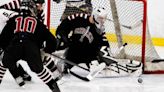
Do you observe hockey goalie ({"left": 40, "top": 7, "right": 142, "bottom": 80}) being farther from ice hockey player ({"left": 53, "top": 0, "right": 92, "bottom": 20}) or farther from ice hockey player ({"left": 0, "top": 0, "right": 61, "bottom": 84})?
ice hockey player ({"left": 0, "top": 0, "right": 61, "bottom": 84})

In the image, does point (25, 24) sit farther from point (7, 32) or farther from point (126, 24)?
point (126, 24)

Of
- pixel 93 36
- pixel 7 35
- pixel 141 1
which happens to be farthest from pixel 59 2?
pixel 7 35

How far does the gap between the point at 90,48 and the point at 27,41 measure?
108 centimetres

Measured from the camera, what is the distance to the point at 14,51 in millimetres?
3479

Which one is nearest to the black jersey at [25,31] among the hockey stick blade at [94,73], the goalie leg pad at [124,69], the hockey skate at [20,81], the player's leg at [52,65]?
the player's leg at [52,65]

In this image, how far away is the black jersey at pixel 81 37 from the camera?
4.41 meters

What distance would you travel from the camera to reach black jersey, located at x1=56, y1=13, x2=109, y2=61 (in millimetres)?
4406

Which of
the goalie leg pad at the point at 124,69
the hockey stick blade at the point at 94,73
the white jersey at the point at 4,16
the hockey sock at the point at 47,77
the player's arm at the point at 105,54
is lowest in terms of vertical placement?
the goalie leg pad at the point at 124,69

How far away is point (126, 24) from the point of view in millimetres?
4605

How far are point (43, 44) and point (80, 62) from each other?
2.70 ft

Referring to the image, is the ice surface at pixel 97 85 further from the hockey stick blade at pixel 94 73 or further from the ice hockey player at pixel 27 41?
the ice hockey player at pixel 27 41

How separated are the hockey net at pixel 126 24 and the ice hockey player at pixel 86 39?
0.45 ft

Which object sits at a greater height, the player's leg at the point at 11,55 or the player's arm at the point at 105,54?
the player's leg at the point at 11,55

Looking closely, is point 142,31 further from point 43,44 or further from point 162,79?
point 43,44
